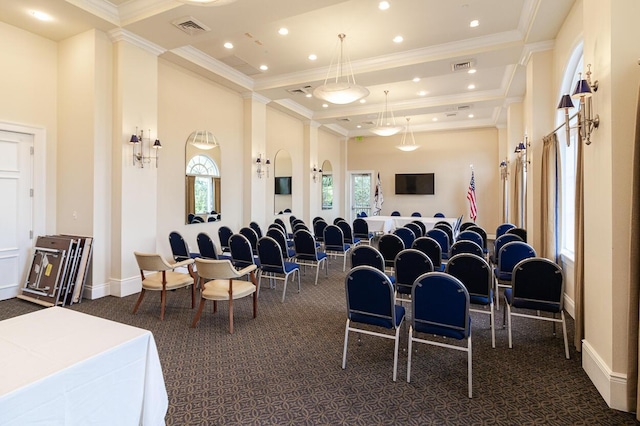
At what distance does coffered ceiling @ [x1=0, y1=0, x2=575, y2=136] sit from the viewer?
15.9 feet

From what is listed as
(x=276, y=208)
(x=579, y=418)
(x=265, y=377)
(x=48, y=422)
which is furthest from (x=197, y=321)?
(x=276, y=208)

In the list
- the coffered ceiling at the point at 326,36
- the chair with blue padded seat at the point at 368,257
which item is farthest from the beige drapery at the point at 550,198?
the chair with blue padded seat at the point at 368,257

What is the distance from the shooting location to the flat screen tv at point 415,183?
1320 cm

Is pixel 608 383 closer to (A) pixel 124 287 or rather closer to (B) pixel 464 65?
(B) pixel 464 65

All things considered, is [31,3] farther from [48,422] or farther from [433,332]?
[433,332]

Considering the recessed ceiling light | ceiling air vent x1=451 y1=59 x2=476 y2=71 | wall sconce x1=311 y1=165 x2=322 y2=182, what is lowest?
wall sconce x1=311 y1=165 x2=322 y2=182

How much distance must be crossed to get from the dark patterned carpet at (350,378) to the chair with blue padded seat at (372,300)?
0.32 meters

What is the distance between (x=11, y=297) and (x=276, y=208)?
6156mm

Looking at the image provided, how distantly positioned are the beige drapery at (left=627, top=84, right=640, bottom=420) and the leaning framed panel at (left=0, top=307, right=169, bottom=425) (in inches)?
126

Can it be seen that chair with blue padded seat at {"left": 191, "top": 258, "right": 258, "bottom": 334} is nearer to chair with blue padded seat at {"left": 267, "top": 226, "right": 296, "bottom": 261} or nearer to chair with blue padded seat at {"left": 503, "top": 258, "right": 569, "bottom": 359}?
chair with blue padded seat at {"left": 267, "top": 226, "right": 296, "bottom": 261}

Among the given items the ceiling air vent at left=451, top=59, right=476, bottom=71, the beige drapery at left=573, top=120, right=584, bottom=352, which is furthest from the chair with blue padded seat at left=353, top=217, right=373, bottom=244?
the beige drapery at left=573, top=120, right=584, bottom=352

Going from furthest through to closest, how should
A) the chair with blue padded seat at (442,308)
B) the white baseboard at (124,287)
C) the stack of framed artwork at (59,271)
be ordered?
the white baseboard at (124,287), the stack of framed artwork at (59,271), the chair with blue padded seat at (442,308)

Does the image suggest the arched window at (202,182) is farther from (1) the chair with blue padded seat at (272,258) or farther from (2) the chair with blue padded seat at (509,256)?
→ (2) the chair with blue padded seat at (509,256)

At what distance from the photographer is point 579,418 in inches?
98.7
